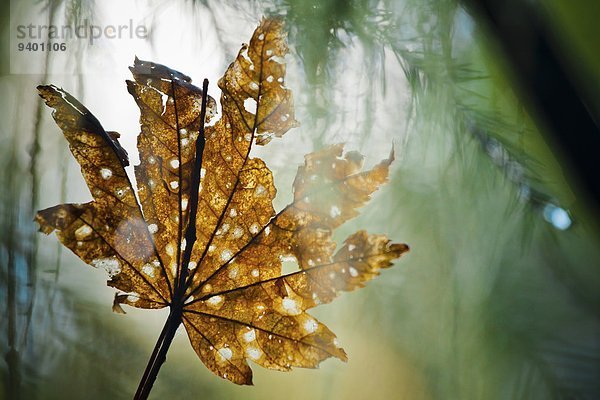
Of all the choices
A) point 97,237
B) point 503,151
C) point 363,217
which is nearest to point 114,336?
point 97,237

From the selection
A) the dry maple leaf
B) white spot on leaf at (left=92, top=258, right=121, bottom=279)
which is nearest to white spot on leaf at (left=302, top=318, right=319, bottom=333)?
the dry maple leaf

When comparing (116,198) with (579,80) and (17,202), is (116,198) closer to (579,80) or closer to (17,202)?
(17,202)

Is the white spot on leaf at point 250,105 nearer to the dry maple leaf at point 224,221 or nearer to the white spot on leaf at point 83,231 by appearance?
the dry maple leaf at point 224,221

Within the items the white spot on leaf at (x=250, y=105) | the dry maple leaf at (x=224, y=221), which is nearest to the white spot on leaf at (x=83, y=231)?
the dry maple leaf at (x=224, y=221)

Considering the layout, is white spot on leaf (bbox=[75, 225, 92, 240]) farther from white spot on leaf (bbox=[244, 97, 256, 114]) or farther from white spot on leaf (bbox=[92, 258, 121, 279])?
white spot on leaf (bbox=[244, 97, 256, 114])

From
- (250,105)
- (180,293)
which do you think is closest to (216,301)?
(180,293)
